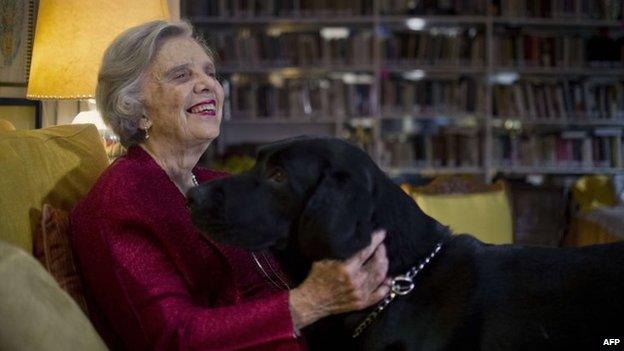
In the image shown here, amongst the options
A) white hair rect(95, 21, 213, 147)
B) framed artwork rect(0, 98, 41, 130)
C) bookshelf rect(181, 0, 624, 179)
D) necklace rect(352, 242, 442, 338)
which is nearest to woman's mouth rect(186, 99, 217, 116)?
white hair rect(95, 21, 213, 147)

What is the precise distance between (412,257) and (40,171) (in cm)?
71

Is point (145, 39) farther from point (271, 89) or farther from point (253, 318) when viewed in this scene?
point (271, 89)

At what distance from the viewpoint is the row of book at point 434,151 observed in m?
5.61

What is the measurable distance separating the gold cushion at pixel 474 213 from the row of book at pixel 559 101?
286 cm

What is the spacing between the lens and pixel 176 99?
160cm

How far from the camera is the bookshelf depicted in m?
5.54

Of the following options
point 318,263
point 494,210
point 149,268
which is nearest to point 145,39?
point 149,268

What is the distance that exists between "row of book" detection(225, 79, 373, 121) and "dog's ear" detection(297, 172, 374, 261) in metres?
4.39

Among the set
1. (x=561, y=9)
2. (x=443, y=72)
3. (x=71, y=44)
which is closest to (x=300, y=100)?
(x=443, y=72)

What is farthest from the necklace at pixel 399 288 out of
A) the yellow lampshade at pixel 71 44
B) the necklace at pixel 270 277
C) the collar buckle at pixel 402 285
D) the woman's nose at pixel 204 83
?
the yellow lampshade at pixel 71 44

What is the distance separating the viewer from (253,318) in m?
1.26

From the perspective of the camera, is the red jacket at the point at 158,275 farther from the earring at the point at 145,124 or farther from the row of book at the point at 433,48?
the row of book at the point at 433,48

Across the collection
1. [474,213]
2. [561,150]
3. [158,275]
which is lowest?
[561,150]

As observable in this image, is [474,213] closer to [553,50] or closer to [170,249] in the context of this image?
[170,249]
